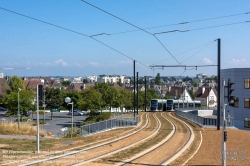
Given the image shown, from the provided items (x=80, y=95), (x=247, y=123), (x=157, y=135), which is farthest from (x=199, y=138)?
(x=80, y=95)

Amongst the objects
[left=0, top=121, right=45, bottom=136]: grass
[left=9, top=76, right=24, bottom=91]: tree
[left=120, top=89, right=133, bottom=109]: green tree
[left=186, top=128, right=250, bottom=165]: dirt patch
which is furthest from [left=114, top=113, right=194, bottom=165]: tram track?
[left=9, top=76, right=24, bottom=91]: tree

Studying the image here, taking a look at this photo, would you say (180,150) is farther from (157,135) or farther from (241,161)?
(157,135)

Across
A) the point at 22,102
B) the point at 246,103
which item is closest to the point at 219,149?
the point at 246,103

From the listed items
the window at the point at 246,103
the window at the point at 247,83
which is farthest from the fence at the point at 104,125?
the window at the point at 247,83

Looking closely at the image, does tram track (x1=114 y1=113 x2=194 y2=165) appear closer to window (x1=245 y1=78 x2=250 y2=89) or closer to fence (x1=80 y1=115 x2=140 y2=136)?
fence (x1=80 y1=115 x2=140 y2=136)

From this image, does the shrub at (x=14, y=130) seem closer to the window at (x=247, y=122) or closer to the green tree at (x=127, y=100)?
the window at (x=247, y=122)

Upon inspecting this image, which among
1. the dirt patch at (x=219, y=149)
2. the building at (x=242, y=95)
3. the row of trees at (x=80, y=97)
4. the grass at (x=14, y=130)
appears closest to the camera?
the dirt patch at (x=219, y=149)

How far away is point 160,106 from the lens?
59312 mm

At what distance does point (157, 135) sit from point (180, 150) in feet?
20.1

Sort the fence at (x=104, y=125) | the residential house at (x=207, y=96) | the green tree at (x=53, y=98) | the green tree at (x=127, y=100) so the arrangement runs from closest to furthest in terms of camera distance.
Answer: the fence at (x=104, y=125), the green tree at (x=53, y=98), the green tree at (x=127, y=100), the residential house at (x=207, y=96)

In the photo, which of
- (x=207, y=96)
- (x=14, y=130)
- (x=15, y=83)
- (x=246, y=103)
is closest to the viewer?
(x=14, y=130)

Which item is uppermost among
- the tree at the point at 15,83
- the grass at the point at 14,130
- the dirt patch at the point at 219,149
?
the tree at the point at 15,83

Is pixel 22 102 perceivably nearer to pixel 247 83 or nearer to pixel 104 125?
pixel 104 125

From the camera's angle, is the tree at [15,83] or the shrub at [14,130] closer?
the shrub at [14,130]
